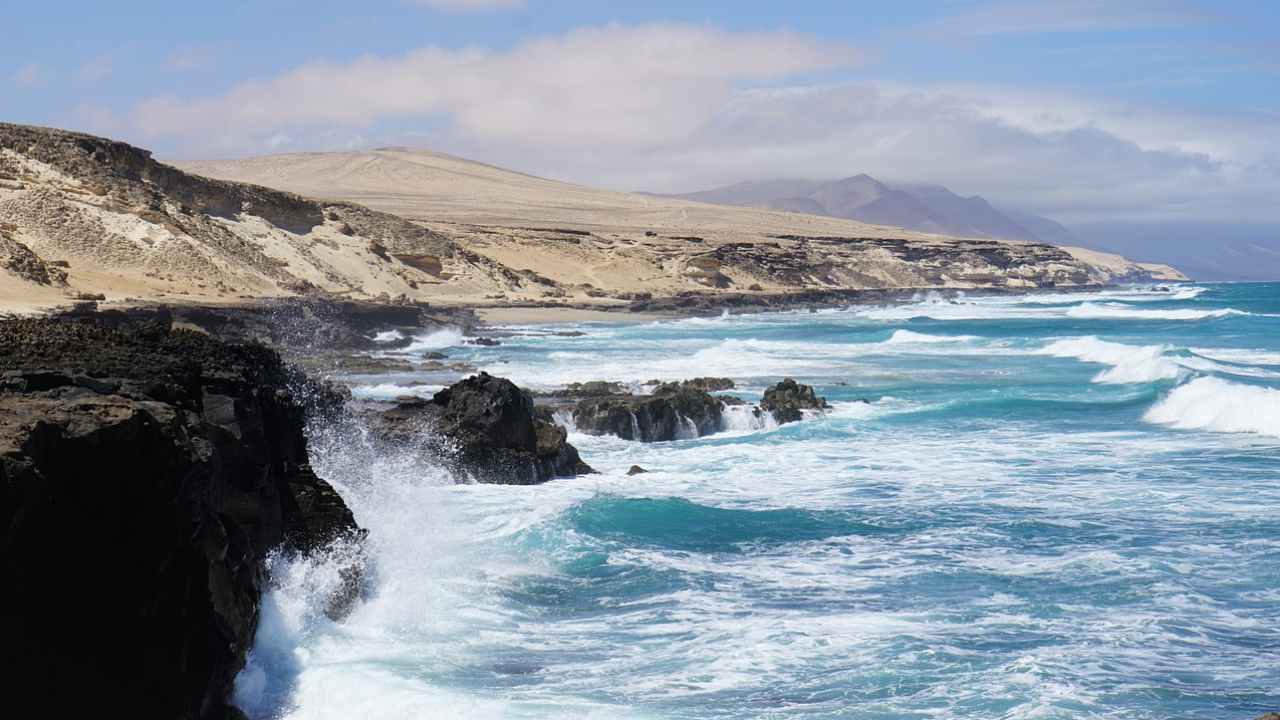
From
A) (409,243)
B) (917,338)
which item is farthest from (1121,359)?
(409,243)

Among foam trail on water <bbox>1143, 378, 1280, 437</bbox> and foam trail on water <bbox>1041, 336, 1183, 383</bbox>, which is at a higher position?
foam trail on water <bbox>1041, 336, 1183, 383</bbox>

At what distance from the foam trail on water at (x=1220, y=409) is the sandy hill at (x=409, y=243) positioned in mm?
24384

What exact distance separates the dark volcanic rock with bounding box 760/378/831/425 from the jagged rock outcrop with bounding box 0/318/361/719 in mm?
16314

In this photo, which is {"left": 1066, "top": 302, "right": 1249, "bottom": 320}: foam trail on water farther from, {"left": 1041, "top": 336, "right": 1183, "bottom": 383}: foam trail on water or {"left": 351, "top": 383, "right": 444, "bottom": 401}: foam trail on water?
{"left": 351, "top": 383, "right": 444, "bottom": 401}: foam trail on water

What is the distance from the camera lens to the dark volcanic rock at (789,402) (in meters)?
25.7

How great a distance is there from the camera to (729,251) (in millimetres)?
93875

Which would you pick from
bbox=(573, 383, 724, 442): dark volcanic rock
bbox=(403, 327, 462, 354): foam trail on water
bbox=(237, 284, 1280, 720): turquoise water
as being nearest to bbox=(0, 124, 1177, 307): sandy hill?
bbox=(403, 327, 462, 354): foam trail on water

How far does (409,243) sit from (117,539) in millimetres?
60966

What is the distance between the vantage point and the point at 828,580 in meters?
13.4

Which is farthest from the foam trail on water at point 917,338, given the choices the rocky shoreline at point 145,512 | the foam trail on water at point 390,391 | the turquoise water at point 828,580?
the rocky shoreline at point 145,512

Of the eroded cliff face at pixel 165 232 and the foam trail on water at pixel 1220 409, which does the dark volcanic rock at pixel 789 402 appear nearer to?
the foam trail on water at pixel 1220 409

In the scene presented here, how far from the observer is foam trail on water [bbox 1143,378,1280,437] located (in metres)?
25.2

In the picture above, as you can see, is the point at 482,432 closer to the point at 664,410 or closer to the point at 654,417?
the point at 654,417

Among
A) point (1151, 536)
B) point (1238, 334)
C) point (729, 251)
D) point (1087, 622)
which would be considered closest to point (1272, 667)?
point (1087, 622)
